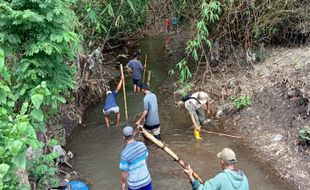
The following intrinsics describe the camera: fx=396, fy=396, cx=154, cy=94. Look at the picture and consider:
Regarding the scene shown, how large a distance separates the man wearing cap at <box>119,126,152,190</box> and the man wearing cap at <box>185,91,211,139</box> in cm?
300

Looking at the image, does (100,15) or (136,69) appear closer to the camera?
(100,15)

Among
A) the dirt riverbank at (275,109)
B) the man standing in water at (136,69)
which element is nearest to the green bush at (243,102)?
the dirt riverbank at (275,109)

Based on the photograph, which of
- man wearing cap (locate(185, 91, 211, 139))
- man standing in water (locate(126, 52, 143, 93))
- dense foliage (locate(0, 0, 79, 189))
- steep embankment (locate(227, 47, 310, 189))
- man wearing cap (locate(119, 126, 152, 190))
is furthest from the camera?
man standing in water (locate(126, 52, 143, 93))

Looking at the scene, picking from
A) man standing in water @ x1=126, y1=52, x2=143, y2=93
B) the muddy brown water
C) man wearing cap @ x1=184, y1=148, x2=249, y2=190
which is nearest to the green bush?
the muddy brown water

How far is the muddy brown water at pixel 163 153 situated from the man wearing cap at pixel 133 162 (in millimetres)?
1574

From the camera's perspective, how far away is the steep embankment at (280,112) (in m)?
7.65

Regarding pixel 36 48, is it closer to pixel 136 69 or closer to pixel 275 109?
pixel 275 109

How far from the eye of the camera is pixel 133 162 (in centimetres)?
565

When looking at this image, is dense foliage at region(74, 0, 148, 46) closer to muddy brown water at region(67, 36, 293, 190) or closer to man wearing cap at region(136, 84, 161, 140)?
muddy brown water at region(67, 36, 293, 190)

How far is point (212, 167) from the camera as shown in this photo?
310 inches

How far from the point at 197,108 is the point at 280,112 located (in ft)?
6.28

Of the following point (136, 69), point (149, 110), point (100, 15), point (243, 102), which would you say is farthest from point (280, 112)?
point (100, 15)

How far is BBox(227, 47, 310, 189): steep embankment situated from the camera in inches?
301

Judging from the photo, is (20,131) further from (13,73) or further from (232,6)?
(232,6)
